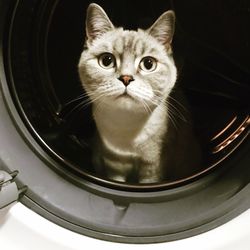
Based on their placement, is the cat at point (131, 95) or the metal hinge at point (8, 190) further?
the cat at point (131, 95)

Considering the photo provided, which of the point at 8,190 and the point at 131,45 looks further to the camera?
the point at 131,45

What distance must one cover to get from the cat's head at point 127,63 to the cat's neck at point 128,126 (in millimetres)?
22

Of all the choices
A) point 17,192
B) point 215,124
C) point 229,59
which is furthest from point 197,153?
point 17,192

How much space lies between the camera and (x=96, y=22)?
28.7 inches

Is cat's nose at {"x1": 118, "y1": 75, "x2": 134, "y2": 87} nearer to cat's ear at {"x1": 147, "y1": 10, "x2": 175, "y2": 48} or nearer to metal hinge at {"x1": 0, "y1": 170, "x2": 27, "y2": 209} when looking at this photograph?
cat's ear at {"x1": 147, "y1": 10, "x2": 175, "y2": 48}

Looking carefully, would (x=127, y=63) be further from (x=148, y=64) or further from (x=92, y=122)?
(x=92, y=122)

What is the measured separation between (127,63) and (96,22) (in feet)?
0.36

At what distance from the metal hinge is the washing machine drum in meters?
0.02

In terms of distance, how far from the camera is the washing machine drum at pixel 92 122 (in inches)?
26.1

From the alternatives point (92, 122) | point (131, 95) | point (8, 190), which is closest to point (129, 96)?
point (131, 95)

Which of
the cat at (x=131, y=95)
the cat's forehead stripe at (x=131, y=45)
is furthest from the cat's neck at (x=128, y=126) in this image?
the cat's forehead stripe at (x=131, y=45)

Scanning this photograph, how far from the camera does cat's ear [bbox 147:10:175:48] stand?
0.70 m

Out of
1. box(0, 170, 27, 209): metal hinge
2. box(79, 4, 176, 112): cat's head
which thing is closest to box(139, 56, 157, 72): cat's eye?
box(79, 4, 176, 112): cat's head

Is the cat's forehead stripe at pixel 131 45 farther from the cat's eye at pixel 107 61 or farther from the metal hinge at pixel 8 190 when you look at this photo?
the metal hinge at pixel 8 190
